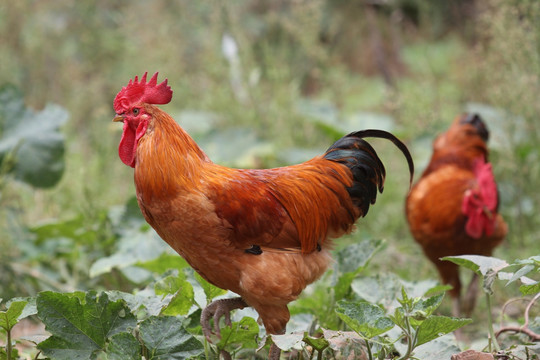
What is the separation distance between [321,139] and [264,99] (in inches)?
39.4

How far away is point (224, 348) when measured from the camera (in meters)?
2.23

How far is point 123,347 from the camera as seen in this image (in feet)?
6.45

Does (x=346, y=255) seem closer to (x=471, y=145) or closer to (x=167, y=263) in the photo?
(x=167, y=263)

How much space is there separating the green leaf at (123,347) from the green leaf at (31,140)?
2.78m

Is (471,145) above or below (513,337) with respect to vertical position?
above

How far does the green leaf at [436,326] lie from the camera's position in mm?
1880

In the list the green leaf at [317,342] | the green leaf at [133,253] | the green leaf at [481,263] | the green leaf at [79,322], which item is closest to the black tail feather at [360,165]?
the green leaf at [481,263]

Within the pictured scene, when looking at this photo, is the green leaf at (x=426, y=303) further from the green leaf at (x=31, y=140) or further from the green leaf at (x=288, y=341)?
the green leaf at (x=31, y=140)

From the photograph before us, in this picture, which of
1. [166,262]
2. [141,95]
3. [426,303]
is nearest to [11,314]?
[141,95]

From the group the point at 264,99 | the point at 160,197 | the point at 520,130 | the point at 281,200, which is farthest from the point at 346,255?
the point at 264,99

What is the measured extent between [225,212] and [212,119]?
4.42m

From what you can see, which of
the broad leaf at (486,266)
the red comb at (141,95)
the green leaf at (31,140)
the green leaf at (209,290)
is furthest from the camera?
the green leaf at (31,140)

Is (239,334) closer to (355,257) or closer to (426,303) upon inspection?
(426,303)

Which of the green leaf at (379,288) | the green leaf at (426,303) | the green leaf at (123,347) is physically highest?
the green leaf at (426,303)
